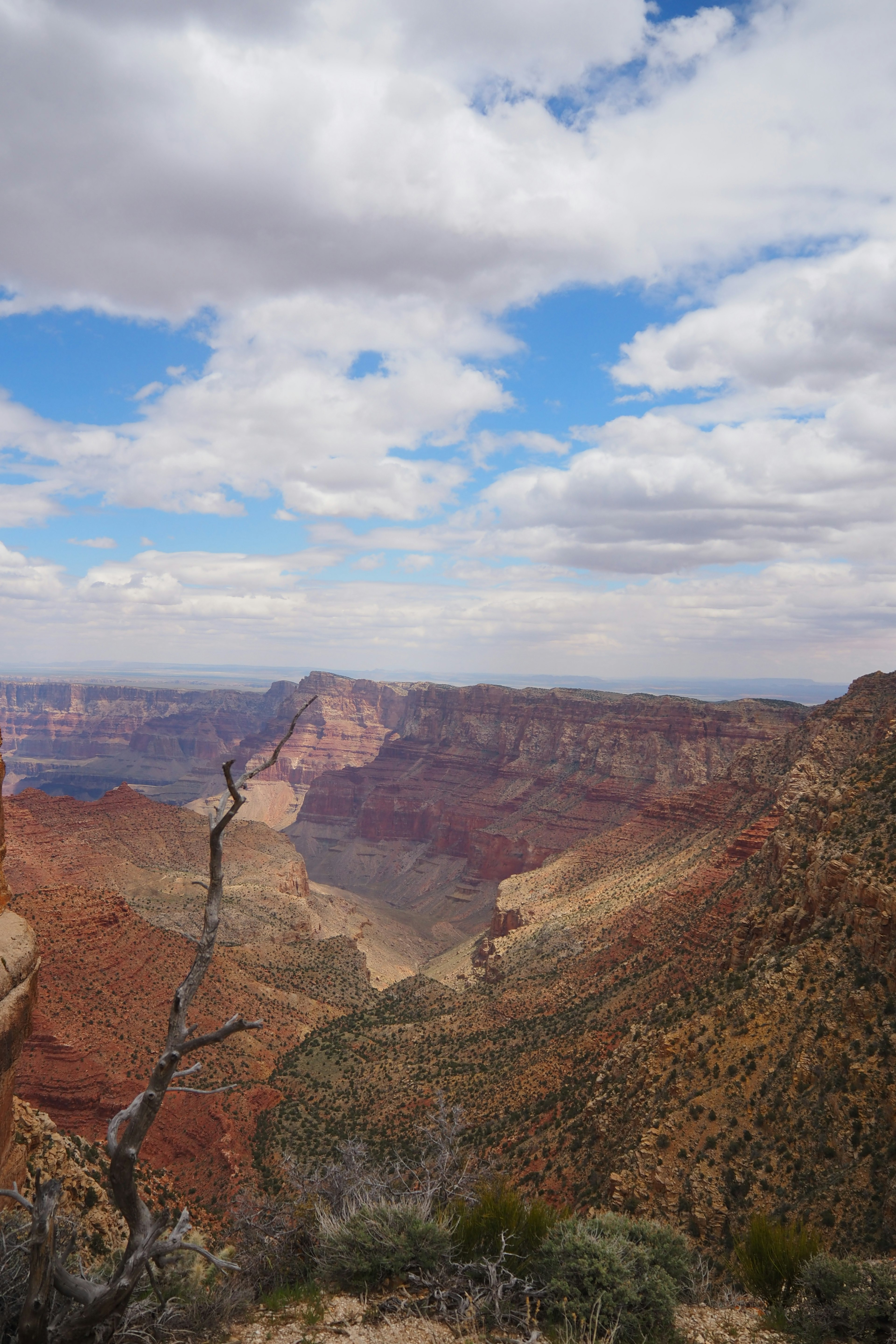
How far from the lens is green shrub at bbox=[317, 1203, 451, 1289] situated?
10.3 meters

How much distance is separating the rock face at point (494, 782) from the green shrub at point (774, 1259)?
2881 inches

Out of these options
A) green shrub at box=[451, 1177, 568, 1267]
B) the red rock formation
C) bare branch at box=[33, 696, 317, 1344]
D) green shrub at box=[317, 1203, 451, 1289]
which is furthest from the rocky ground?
the red rock formation

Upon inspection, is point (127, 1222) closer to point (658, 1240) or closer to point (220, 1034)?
point (220, 1034)

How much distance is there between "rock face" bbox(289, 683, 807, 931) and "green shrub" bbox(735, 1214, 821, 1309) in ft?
240

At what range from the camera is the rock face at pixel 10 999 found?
926 centimetres

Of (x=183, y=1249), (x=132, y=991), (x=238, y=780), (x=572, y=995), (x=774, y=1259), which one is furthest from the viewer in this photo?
(x=572, y=995)

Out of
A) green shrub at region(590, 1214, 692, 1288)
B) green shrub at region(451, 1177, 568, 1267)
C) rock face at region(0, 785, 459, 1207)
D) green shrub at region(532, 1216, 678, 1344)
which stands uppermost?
green shrub at region(532, 1216, 678, 1344)

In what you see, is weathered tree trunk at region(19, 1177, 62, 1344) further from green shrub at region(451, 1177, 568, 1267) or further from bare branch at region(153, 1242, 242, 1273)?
green shrub at region(451, 1177, 568, 1267)

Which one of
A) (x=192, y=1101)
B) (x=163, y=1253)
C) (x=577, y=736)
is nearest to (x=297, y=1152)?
(x=192, y=1101)

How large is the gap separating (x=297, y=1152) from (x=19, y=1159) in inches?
896

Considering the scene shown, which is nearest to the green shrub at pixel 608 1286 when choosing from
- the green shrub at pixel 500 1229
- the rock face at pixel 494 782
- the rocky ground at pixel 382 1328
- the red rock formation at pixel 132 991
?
the green shrub at pixel 500 1229

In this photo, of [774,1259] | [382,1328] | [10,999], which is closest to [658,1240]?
[774,1259]

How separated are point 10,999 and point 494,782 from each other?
135 meters

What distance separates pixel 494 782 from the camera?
142m
